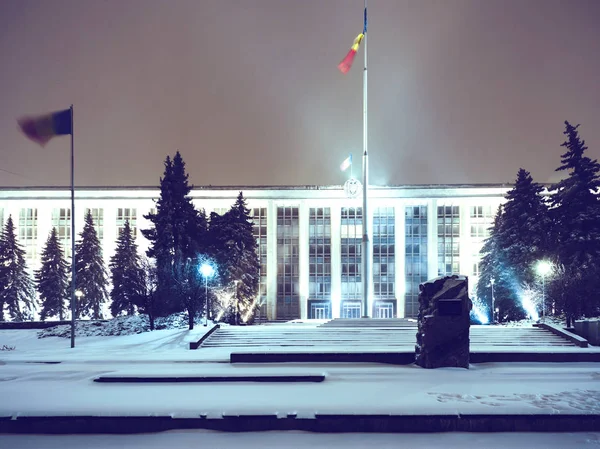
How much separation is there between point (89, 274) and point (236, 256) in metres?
16.3

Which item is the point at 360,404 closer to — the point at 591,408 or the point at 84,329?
the point at 591,408

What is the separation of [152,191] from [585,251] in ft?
143

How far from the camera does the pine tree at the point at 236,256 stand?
37.4 meters

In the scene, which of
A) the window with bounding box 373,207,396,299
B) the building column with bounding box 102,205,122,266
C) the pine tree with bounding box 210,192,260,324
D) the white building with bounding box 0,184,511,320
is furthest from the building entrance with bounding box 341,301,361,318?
the building column with bounding box 102,205,122,266

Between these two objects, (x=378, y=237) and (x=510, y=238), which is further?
(x=378, y=237)

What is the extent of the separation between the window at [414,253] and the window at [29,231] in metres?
41.1

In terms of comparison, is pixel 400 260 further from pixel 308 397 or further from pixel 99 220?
pixel 308 397

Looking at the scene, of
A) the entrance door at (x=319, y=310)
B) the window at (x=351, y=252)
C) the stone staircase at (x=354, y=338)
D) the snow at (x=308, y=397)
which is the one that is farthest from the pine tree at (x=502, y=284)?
the snow at (x=308, y=397)

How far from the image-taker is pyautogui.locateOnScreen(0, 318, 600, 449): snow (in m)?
9.16

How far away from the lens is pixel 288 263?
58219 millimetres

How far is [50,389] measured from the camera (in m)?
12.9

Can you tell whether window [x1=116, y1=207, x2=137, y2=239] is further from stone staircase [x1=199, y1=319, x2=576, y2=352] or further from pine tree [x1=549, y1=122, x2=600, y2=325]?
pine tree [x1=549, y1=122, x2=600, y2=325]

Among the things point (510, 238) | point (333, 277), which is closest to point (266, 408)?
point (510, 238)

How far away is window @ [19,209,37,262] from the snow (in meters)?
46.5
